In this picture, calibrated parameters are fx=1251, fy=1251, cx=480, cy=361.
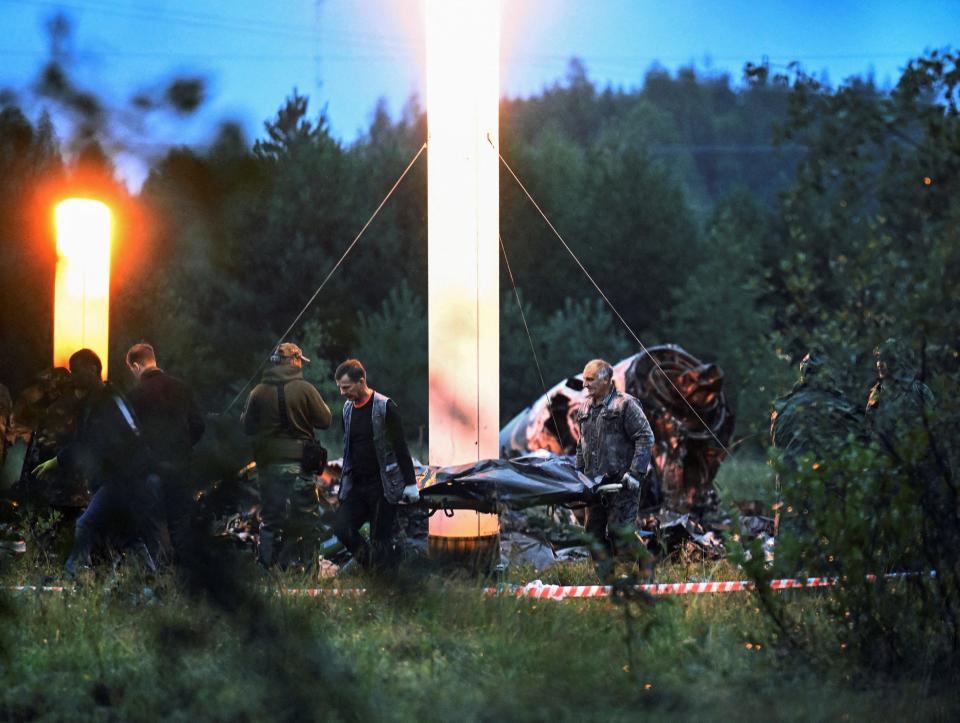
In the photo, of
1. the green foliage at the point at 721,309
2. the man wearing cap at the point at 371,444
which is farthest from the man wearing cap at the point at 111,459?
the green foliage at the point at 721,309

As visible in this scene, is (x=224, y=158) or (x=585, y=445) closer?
(x=224, y=158)

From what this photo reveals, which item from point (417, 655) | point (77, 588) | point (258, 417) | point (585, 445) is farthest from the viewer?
point (585, 445)

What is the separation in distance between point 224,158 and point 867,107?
162 inches

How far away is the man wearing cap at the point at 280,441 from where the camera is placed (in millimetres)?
2014

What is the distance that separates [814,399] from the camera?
6113 millimetres

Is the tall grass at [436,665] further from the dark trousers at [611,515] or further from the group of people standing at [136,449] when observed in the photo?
the dark trousers at [611,515]

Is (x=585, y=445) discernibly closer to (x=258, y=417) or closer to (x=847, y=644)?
(x=847, y=644)

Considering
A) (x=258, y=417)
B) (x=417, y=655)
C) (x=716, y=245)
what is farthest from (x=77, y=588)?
(x=716, y=245)

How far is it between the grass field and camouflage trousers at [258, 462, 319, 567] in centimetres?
7

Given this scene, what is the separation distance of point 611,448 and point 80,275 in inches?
287

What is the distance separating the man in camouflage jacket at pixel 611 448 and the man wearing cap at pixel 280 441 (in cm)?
665

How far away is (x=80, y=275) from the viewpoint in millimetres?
1896

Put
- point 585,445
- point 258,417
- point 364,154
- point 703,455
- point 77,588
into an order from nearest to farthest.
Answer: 1. point 258,417
2. point 364,154
3. point 77,588
4. point 585,445
5. point 703,455

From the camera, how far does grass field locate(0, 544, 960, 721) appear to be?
252 cm
